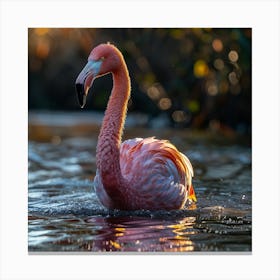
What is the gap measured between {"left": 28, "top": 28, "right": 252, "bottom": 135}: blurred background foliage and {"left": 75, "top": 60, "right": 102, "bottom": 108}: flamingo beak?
5.74 feet

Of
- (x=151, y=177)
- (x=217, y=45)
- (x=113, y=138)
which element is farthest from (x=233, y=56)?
(x=113, y=138)

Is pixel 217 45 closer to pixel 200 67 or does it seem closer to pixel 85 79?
pixel 200 67

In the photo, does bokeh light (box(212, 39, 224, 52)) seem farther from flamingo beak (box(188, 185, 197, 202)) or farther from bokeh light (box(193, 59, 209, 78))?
flamingo beak (box(188, 185, 197, 202))

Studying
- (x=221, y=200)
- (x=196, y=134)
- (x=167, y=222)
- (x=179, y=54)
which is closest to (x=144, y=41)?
(x=179, y=54)

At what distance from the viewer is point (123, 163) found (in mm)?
5695

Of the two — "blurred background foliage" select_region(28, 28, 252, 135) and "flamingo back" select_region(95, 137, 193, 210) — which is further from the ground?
"blurred background foliage" select_region(28, 28, 252, 135)

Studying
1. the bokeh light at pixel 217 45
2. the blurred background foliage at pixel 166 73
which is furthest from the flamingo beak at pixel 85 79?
the bokeh light at pixel 217 45

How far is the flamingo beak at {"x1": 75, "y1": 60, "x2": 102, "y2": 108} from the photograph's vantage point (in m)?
5.05

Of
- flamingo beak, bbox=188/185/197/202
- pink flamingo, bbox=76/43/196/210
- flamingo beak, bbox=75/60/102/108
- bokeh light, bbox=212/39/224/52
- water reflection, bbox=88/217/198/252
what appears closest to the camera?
water reflection, bbox=88/217/198/252

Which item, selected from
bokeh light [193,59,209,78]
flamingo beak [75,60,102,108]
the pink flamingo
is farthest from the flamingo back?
bokeh light [193,59,209,78]

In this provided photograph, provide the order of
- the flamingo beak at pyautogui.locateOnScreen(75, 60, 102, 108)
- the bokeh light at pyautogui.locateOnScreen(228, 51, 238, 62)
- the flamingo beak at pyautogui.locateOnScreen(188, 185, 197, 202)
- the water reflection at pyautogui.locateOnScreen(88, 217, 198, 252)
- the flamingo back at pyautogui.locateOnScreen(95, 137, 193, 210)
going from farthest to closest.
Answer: the bokeh light at pyautogui.locateOnScreen(228, 51, 238, 62) → the flamingo beak at pyautogui.locateOnScreen(188, 185, 197, 202) → the flamingo back at pyautogui.locateOnScreen(95, 137, 193, 210) → the flamingo beak at pyautogui.locateOnScreen(75, 60, 102, 108) → the water reflection at pyautogui.locateOnScreen(88, 217, 198, 252)

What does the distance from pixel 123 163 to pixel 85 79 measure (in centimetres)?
85

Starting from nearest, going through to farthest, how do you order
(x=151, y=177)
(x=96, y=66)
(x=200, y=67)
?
(x=96, y=66), (x=151, y=177), (x=200, y=67)

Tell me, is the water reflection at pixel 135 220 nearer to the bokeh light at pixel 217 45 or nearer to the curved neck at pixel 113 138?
the curved neck at pixel 113 138
